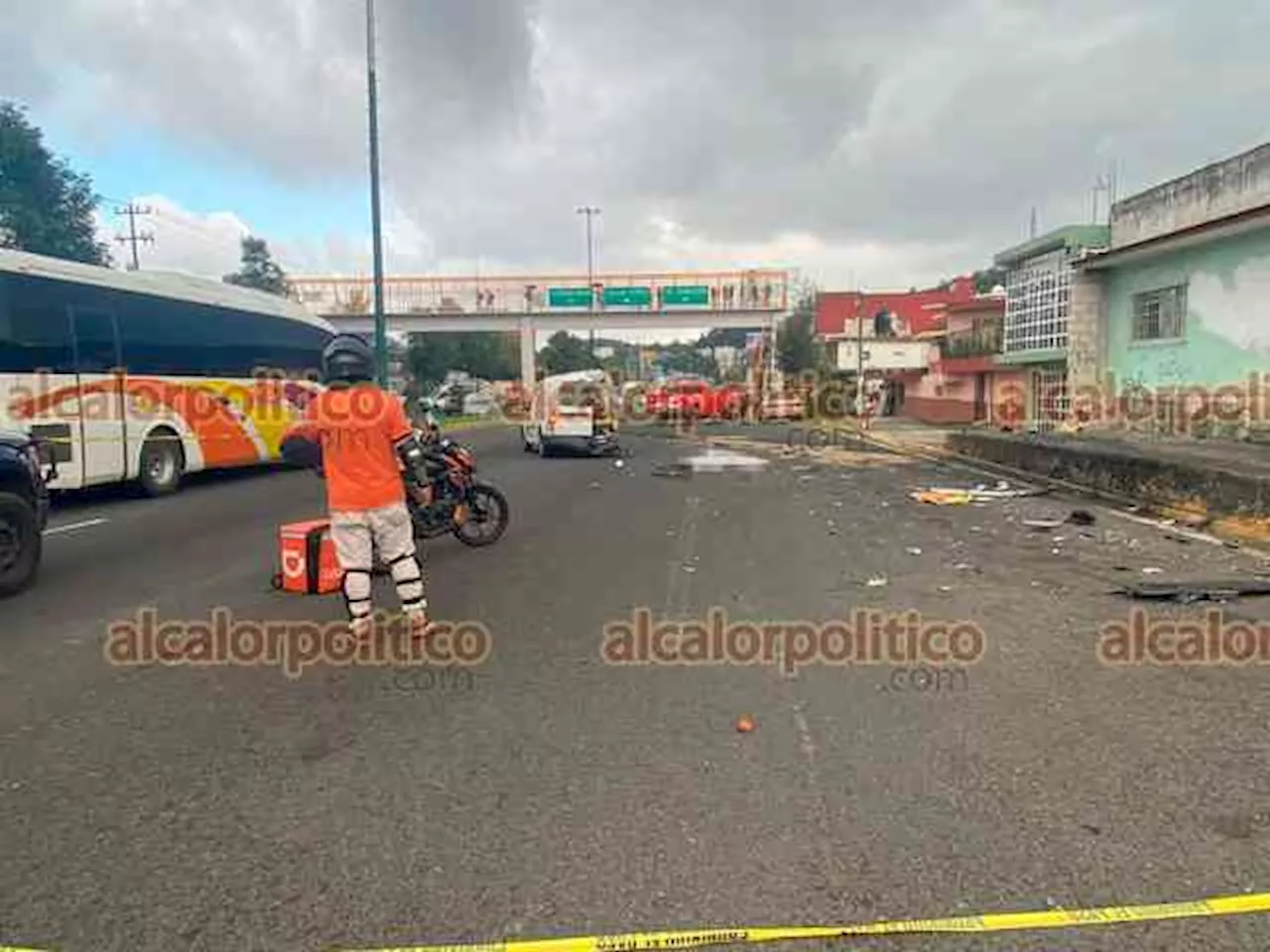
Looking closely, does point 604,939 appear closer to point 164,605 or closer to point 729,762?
point 729,762

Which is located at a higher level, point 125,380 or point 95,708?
point 125,380

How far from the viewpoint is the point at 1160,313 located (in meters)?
19.0

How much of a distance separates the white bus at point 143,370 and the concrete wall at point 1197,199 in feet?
57.3

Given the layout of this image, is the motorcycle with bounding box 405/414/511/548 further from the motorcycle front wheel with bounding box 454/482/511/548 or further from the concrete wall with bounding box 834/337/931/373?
the concrete wall with bounding box 834/337/931/373

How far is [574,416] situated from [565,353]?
2819 inches

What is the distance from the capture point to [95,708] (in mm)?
4723

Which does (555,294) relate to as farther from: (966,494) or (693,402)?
(966,494)

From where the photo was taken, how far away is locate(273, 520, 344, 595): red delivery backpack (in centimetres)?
723

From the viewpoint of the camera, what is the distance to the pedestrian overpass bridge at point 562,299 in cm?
4334

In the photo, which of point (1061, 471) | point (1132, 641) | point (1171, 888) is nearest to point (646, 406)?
point (1061, 471)

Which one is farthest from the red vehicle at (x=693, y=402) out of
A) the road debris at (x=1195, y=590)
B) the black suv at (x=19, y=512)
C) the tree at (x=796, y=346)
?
the black suv at (x=19, y=512)

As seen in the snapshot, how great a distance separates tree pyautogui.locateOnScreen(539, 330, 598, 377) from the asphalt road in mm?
77963

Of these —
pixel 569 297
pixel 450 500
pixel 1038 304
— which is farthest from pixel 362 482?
pixel 569 297

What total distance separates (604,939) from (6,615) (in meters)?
6.04
